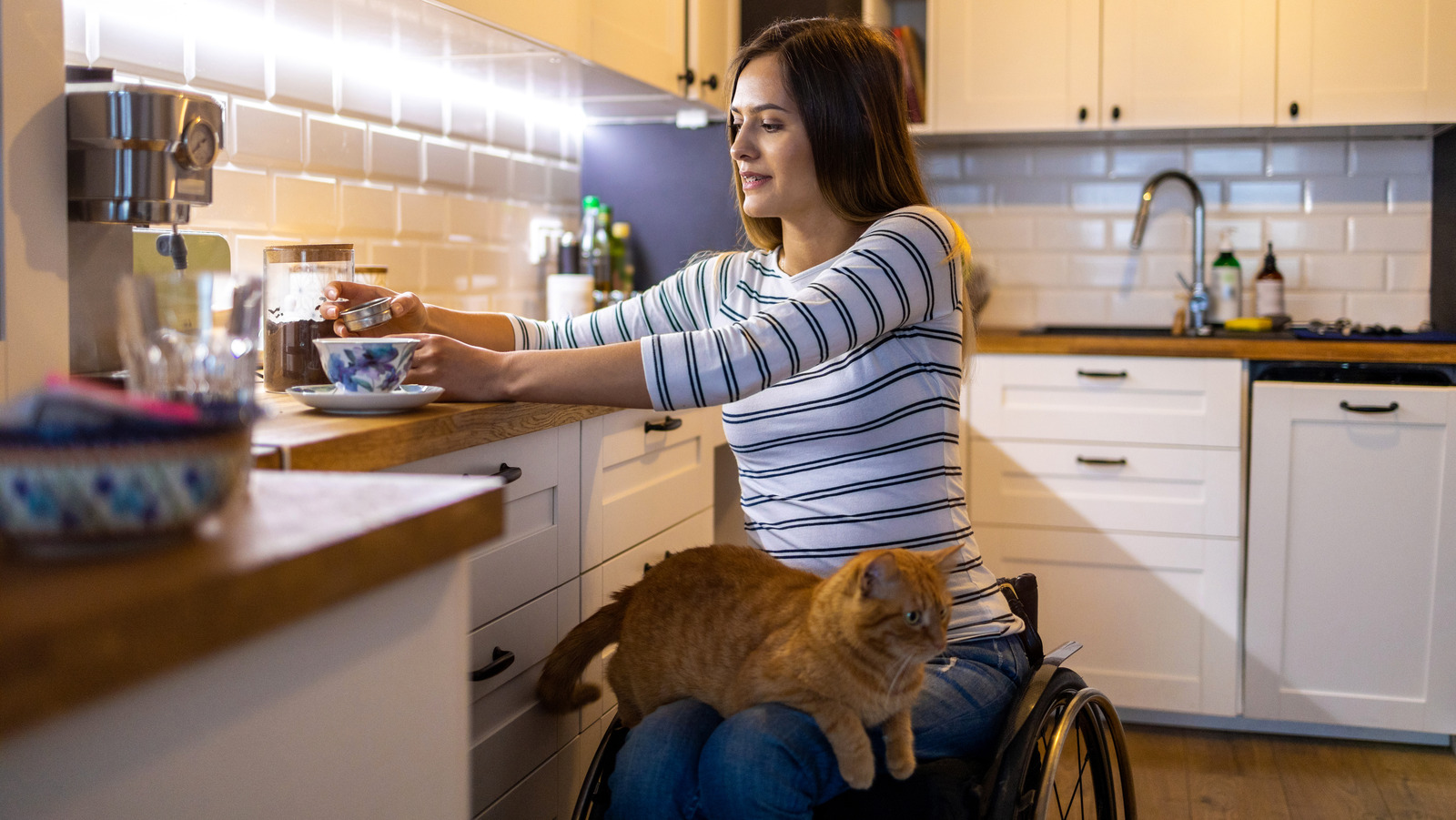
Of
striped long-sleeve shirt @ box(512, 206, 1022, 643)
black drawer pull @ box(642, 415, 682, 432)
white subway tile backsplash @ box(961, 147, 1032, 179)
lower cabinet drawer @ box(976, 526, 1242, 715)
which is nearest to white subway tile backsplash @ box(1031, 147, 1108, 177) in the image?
white subway tile backsplash @ box(961, 147, 1032, 179)

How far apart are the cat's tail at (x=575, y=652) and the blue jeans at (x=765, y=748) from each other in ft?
0.54

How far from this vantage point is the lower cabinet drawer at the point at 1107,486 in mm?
2826

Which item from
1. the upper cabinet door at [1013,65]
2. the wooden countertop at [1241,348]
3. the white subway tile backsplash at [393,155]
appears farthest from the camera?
the upper cabinet door at [1013,65]

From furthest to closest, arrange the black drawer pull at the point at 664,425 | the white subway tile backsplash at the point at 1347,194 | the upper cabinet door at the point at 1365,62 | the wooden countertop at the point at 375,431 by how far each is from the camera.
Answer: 1. the white subway tile backsplash at the point at 1347,194
2. the upper cabinet door at the point at 1365,62
3. the black drawer pull at the point at 664,425
4. the wooden countertop at the point at 375,431

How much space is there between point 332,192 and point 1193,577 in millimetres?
2158

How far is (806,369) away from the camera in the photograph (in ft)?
4.43

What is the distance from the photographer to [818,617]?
1.18 m

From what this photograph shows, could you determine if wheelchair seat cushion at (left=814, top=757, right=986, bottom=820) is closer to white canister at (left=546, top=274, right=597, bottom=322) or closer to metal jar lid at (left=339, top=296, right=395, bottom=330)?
metal jar lid at (left=339, top=296, right=395, bottom=330)

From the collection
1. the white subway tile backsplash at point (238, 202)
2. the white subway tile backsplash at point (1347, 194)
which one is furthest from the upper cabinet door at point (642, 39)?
the white subway tile backsplash at point (1347, 194)

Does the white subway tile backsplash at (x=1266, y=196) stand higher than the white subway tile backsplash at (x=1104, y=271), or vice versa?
the white subway tile backsplash at (x=1266, y=196)

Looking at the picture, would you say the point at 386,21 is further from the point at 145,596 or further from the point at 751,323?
the point at 145,596

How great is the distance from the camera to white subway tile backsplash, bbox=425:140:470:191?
239 centimetres

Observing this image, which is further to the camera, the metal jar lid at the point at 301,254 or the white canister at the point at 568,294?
the white canister at the point at 568,294

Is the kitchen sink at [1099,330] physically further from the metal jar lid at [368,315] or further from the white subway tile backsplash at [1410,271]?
the metal jar lid at [368,315]
